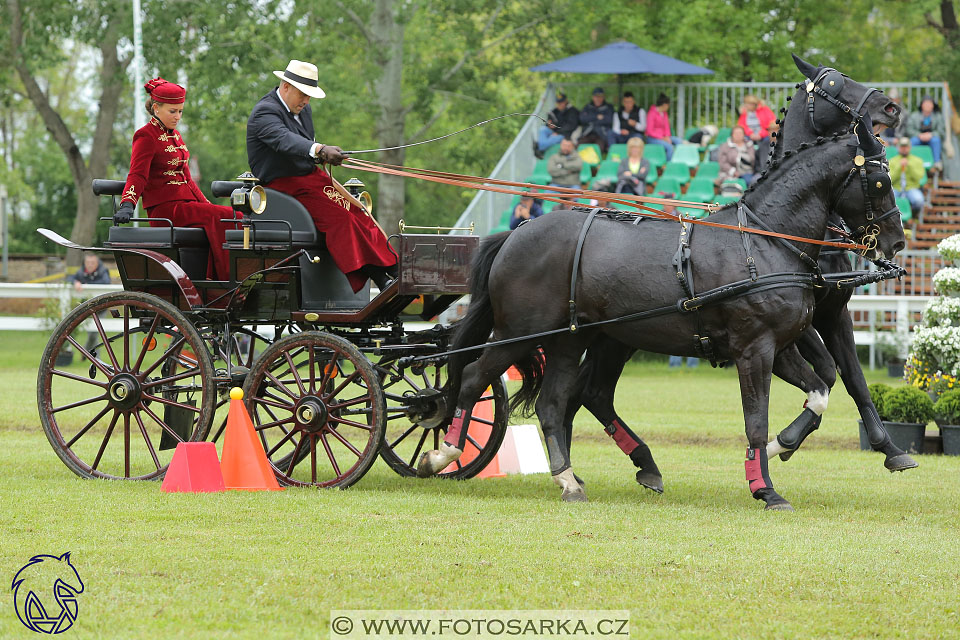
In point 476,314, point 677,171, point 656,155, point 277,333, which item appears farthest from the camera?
point 656,155

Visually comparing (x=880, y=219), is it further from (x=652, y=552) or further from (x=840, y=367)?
(x=652, y=552)

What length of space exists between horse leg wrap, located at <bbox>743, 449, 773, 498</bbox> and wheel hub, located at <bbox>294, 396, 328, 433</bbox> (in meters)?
2.62

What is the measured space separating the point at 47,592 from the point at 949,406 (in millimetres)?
7881

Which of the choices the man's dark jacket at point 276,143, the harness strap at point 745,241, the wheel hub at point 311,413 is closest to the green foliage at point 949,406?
the harness strap at point 745,241

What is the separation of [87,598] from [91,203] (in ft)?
83.1

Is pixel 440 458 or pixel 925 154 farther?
pixel 925 154

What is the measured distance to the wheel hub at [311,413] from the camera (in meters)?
7.85

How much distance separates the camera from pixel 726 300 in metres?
7.48

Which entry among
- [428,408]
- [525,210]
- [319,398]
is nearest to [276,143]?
[319,398]

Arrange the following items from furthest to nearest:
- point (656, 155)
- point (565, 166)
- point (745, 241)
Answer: point (656, 155) < point (565, 166) < point (745, 241)

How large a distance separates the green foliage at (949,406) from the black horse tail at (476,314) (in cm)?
446

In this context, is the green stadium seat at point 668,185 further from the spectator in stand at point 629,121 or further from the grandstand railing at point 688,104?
the grandstand railing at point 688,104

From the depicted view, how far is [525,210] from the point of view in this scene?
1891 centimetres

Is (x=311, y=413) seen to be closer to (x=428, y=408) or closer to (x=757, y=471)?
(x=428, y=408)
